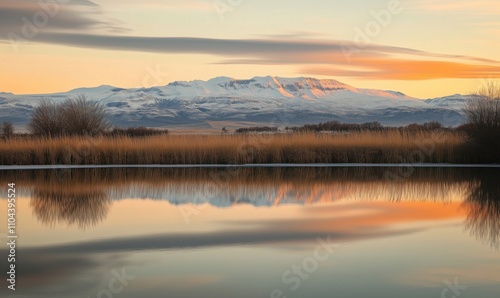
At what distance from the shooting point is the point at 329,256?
887 centimetres

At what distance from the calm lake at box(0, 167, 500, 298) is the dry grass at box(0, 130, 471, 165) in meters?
5.67

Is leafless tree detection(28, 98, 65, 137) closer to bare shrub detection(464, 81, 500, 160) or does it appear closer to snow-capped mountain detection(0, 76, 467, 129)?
bare shrub detection(464, 81, 500, 160)

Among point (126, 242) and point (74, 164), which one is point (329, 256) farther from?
point (74, 164)

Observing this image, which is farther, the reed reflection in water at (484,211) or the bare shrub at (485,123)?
the bare shrub at (485,123)

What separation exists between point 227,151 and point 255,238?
1435 centimetres

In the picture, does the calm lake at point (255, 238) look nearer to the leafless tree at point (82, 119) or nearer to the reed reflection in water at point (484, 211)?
the reed reflection in water at point (484, 211)

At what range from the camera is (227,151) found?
2438 centimetres

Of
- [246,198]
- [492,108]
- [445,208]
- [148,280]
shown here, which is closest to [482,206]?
[445,208]

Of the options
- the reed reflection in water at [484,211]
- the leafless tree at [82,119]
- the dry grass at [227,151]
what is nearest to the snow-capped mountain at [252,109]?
the leafless tree at [82,119]

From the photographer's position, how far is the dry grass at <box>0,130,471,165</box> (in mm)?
23656

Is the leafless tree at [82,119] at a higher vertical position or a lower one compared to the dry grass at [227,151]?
higher

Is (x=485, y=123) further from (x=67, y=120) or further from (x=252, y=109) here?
(x=252, y=109)

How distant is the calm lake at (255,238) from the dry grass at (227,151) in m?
5.67

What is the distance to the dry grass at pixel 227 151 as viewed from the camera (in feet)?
77.6
